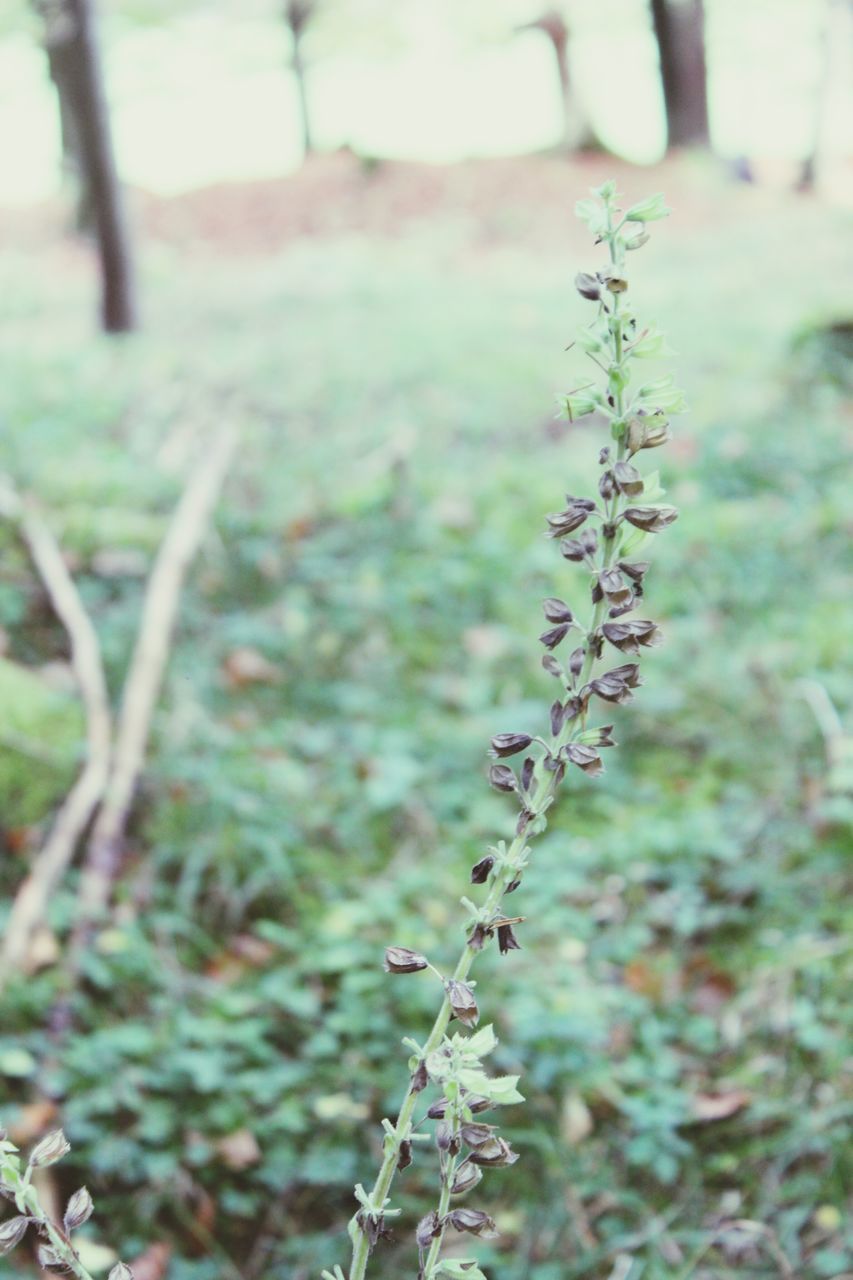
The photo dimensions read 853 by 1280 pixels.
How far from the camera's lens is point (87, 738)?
11.7 ft

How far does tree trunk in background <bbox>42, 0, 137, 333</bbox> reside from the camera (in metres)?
7.20

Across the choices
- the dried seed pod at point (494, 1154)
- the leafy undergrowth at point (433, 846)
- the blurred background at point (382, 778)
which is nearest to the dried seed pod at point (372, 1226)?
the dried seed pod at point (494, 1154)

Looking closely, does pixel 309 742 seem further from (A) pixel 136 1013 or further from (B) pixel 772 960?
(B) pixel 772 960

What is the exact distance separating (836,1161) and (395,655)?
96.1 inches

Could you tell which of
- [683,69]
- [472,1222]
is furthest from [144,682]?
[683,69]

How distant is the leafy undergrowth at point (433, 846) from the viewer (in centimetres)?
233

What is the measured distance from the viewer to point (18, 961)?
2783mm

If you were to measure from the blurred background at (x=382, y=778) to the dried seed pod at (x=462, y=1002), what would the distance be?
0.91 meters

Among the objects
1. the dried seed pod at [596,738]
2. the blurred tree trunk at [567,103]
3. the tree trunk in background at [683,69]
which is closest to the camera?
the dried seed pod at [596,738]

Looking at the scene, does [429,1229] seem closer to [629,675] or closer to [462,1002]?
[462,1002]

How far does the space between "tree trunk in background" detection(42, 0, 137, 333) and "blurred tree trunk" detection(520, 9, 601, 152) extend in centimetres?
932

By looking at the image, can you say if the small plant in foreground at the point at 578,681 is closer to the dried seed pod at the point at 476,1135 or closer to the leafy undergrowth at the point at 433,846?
the dried seed pod at the point at 476,1135

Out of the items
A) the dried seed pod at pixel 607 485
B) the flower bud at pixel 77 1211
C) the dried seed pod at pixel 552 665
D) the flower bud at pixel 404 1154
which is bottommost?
the flower bud at pixel 77 1211

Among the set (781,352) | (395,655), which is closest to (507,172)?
(781,352)
